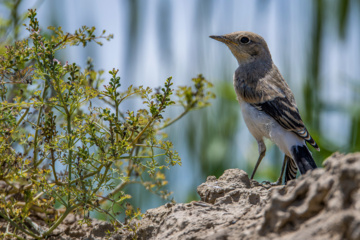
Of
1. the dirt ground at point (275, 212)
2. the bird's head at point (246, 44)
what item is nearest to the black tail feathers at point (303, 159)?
the dirt ground at point (275, 212)

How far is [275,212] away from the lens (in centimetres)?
216

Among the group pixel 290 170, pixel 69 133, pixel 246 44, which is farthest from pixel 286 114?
pixel 69 133

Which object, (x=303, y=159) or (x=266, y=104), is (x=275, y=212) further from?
(x=266, y=104)

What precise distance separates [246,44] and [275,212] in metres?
3.56

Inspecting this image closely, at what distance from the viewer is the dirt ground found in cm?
193

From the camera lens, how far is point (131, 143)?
3.12 metres

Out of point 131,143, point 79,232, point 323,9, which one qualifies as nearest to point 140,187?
point 79,232

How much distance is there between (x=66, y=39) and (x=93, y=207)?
119 centimetres

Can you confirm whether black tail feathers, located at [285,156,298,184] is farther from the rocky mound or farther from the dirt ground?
the rocky mound

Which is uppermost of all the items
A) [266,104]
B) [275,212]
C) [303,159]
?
[266,104]

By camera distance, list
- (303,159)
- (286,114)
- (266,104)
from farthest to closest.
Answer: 1. (266,104)
2. (286,114)
3. (303,159)

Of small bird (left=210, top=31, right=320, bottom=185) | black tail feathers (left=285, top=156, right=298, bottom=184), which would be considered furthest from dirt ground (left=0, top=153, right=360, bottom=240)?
black tail feathers (left=285, top=156, right=298, bottom=184)

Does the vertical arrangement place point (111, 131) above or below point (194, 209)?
above

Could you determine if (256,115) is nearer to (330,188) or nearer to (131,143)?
(131,143)
